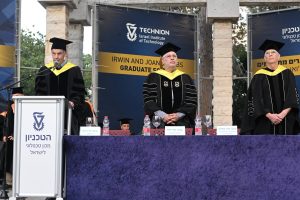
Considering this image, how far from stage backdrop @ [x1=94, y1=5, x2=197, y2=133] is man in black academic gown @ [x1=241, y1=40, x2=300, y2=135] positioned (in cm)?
543

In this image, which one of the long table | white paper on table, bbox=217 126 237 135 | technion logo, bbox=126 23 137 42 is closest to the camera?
the long table

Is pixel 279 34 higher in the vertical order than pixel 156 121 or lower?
higher

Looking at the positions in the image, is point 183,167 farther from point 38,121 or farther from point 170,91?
point 170,91

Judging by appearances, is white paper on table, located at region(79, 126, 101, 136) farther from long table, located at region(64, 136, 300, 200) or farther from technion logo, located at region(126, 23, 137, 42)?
technion logo, located at region(126, 23, 137, 42)

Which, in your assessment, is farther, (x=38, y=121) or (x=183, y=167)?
(x=38, y=121)

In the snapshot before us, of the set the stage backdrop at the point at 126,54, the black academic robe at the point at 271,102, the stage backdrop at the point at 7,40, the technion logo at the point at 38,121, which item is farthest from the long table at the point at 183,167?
the stage backdrop at the point at 126,54

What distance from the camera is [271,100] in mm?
7012

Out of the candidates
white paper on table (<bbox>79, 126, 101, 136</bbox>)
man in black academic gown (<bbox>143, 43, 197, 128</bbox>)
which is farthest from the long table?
man in black academic gown (<bbox>143, 43, 197, 128</bbox>)

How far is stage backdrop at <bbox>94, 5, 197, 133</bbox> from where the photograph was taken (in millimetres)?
12094

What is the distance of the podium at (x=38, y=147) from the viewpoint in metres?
5.01

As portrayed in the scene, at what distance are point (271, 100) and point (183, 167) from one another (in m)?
2.46

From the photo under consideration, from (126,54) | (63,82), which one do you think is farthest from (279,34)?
(63,82)

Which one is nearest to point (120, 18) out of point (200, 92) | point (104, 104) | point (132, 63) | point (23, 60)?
point (132, 63)

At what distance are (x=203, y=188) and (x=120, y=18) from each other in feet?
25.8
